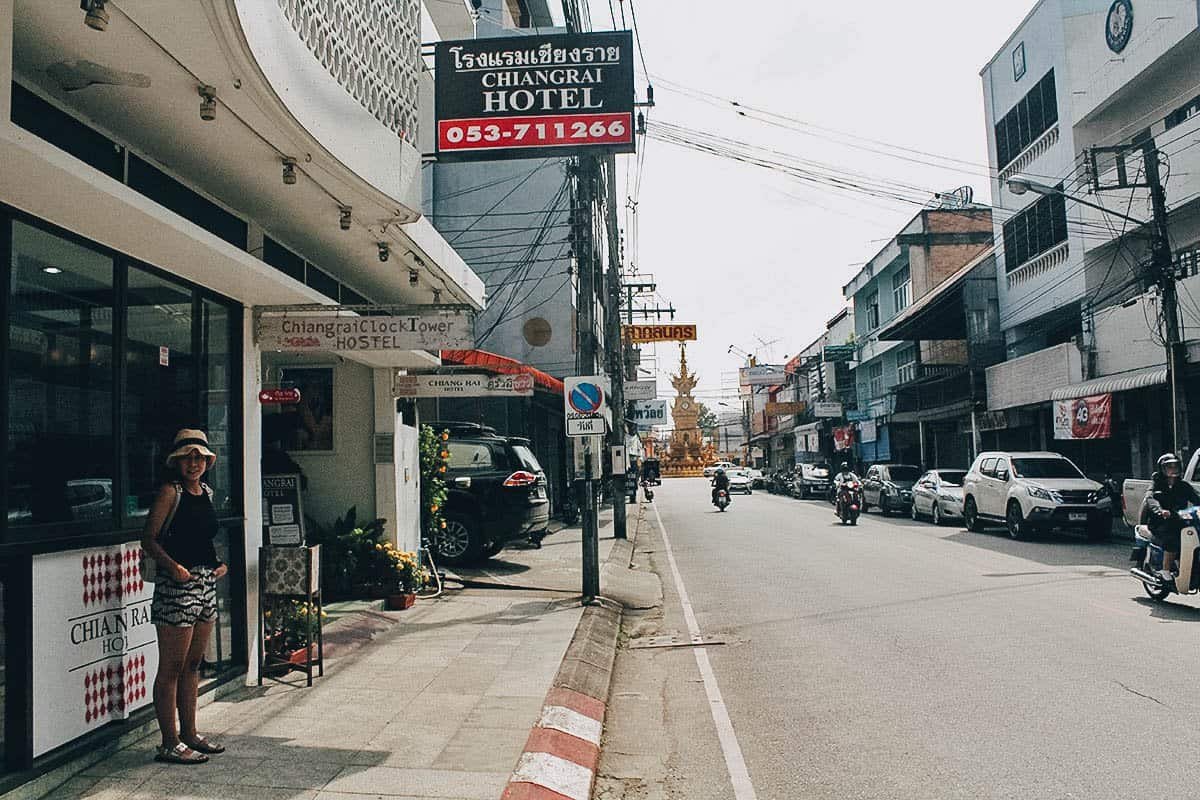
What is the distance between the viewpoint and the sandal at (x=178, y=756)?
5.70 meters

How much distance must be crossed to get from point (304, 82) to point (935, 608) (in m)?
8.71

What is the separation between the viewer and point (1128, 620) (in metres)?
10.0

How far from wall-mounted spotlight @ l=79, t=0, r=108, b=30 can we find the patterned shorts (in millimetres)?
2947

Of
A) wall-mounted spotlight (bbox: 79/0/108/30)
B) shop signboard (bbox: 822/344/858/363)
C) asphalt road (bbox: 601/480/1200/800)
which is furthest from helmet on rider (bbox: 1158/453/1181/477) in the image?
shop signboard (bbox: 822/344/858/363)

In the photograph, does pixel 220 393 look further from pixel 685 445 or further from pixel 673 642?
pixel 685 445

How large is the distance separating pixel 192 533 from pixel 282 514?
4.16 m

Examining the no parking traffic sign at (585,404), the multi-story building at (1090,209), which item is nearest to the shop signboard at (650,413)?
the multi-story building at (1090,209)

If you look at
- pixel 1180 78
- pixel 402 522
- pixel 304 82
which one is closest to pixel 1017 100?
pixel 1180 78

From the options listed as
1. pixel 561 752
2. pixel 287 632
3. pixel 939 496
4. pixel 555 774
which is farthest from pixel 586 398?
pixel 939 496

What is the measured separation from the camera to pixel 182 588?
18.6 ft

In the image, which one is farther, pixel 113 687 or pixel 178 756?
pixel 113 687

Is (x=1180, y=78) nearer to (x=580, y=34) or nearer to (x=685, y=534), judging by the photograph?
(x=685, y=534)

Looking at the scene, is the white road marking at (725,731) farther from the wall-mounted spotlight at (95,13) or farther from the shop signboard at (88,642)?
the wall-mounted spotlight at (95,13)

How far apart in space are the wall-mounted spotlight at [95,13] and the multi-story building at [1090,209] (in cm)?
1960
